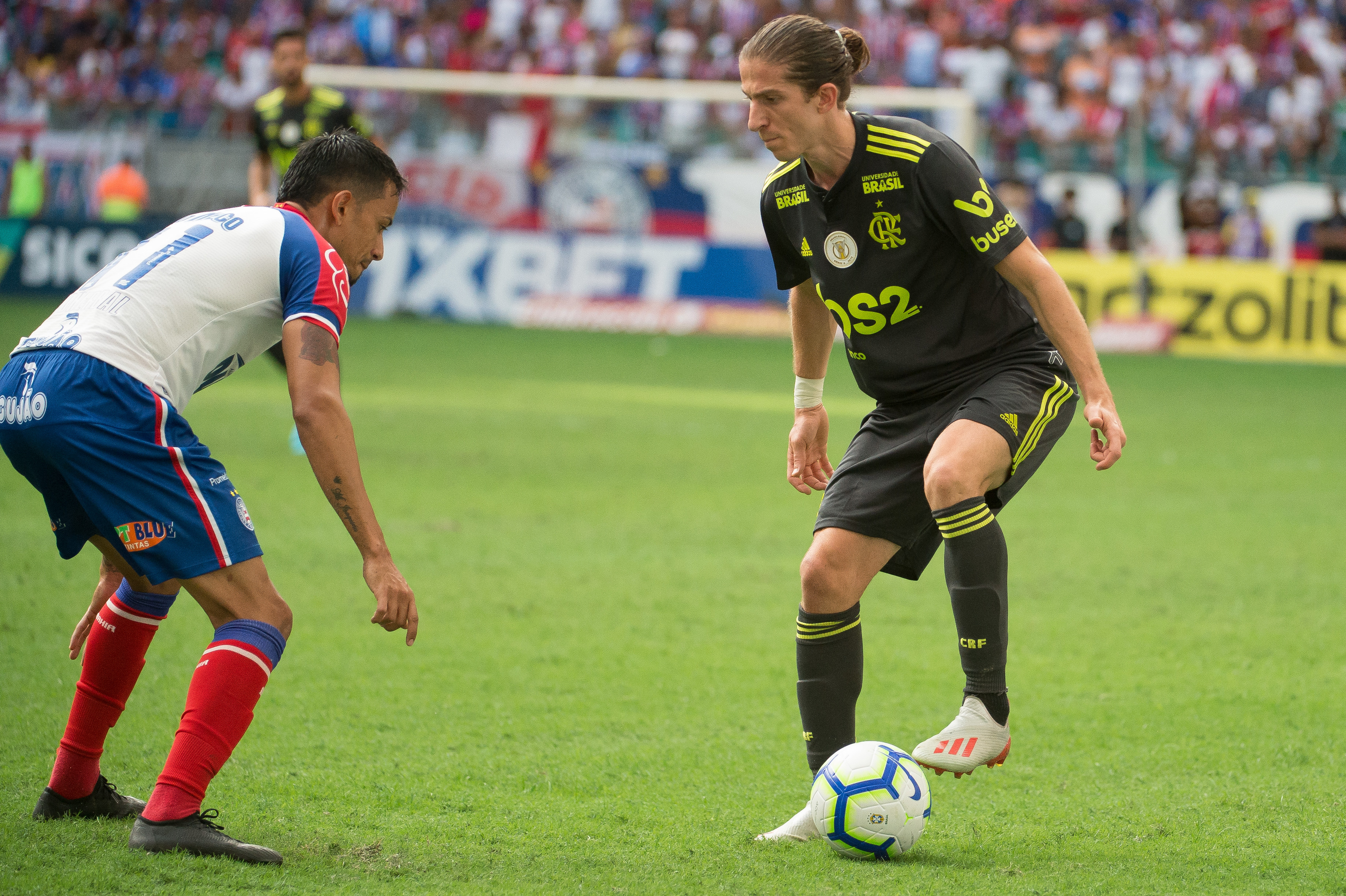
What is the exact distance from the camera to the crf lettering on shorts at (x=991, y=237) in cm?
365

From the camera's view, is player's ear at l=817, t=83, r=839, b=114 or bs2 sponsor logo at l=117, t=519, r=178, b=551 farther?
player's ear at l=817, t=83, r=839, b=114

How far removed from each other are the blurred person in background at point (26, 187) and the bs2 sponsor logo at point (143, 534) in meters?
21.3

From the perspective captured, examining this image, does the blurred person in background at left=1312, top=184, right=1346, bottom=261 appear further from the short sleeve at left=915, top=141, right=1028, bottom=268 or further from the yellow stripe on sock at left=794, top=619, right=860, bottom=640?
the yellow stripe on sock at left=794, top=619, right=860, bottom=640

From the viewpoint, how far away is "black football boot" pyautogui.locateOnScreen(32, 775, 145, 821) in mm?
3686

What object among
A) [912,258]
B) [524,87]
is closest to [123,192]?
[524,87]

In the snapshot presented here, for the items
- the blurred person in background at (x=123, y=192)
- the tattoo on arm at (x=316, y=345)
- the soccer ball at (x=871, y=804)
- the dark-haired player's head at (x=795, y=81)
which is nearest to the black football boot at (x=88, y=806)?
the tattoo on arm at (x=316, y=345)

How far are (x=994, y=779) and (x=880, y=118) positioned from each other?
1.90 metres

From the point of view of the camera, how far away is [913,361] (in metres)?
3.89

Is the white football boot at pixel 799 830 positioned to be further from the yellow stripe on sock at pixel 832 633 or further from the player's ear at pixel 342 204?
the player's ear at pixel 342 204

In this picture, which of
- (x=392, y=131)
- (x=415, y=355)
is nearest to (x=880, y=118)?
(x=415, y=355)

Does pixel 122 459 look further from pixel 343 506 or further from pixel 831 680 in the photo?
pixel 831 680

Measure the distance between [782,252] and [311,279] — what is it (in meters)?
1.37

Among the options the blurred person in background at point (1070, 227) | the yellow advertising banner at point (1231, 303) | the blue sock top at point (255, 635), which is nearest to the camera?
the blue sock top at point (255, 635)

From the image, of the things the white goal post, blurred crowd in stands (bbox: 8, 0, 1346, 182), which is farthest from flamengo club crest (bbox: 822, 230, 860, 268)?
blurred crowd in stands (bbox: 8, 0, 1346, 182)
